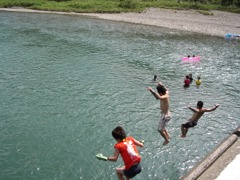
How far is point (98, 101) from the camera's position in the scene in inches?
811

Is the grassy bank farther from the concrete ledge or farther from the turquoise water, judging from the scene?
the concrete ledge

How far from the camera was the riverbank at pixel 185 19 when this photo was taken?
171 feet

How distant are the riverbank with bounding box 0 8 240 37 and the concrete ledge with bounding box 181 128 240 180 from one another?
3805 centimetres

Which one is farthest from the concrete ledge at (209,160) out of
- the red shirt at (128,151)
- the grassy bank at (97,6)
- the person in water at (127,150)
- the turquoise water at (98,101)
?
the grassy bank at (97,6)

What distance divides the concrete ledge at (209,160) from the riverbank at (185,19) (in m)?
38.1

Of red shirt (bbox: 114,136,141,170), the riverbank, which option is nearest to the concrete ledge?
red shirt (bbox: 114,136,141,170)

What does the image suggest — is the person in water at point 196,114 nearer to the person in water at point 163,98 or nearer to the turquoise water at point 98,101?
the turquoise water at point 98,101

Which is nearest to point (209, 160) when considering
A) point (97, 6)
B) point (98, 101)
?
point (98, 101)

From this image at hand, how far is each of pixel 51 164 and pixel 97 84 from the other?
1117 centimetres

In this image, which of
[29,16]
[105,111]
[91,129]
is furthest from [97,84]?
[29,16]

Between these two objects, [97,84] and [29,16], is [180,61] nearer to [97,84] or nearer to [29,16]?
[97,84]

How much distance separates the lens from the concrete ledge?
1148 cm

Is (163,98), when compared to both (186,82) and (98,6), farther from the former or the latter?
(98,6)

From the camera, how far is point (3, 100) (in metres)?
20.3
